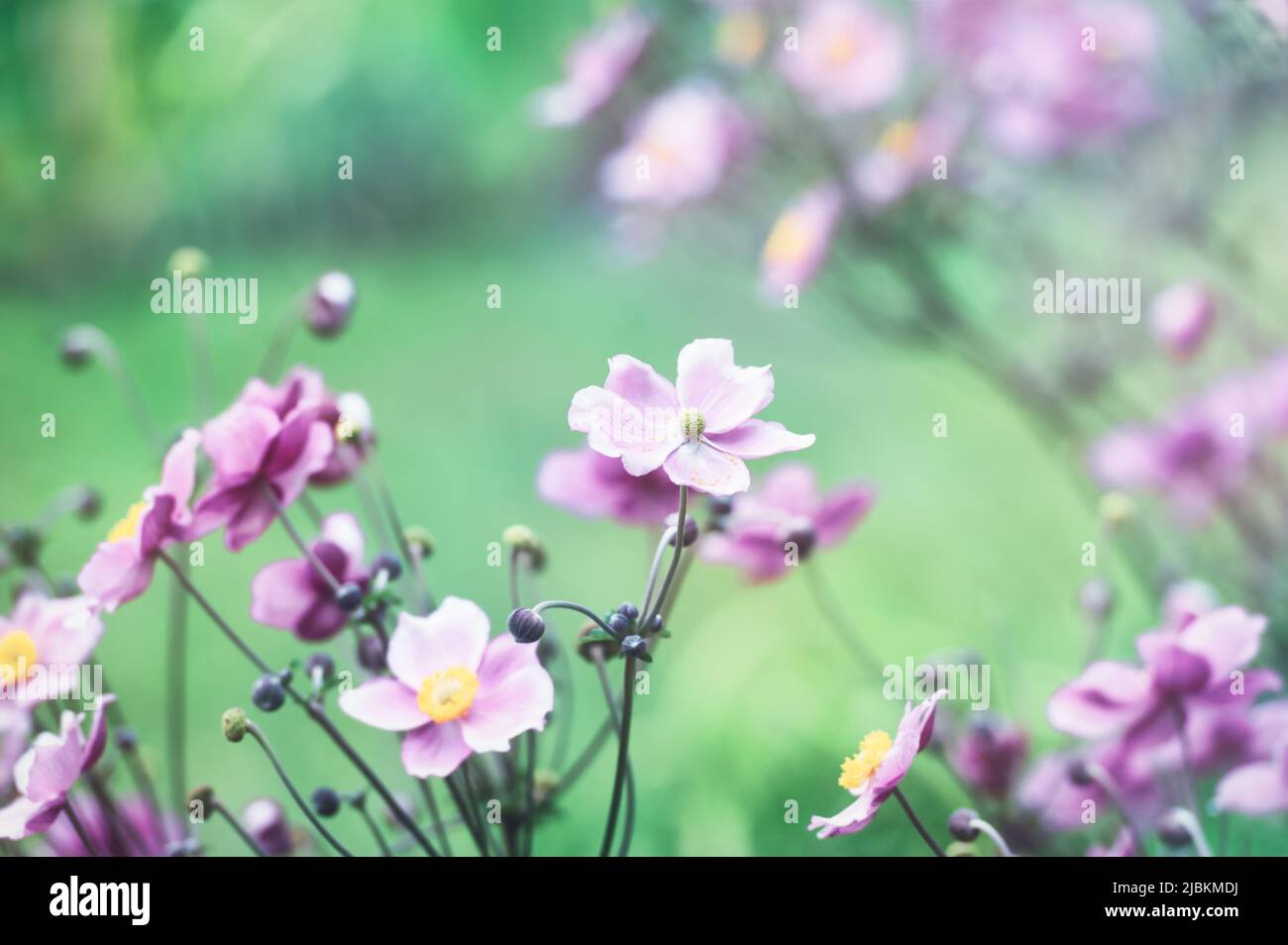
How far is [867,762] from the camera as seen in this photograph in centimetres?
38

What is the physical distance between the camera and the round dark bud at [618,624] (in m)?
0.34

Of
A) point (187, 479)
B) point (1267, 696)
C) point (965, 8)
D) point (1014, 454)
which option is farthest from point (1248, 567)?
point (187, 479)

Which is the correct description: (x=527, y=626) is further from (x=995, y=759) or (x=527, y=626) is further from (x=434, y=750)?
(x=995, y=759)

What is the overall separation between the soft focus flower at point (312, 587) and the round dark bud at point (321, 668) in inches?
0.8

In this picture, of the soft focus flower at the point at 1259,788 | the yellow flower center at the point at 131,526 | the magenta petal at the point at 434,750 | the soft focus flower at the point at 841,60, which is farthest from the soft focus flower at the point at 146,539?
the soft focus flower at the point at 841,60

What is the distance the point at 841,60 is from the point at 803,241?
14 centimetres

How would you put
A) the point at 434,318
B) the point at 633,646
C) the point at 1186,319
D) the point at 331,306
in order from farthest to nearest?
the point at 434,318
the point at 1186,319
the point at 331,306
the point at 633,646

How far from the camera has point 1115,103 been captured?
2.27ft

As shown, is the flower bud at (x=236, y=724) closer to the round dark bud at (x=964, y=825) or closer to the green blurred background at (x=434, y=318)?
the round dark bud at (x=964, y=825)

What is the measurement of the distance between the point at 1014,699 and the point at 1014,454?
0.26 meters

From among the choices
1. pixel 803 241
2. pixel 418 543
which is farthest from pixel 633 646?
pixel 803 241

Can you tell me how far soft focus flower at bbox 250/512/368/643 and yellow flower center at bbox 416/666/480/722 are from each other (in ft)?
0.16

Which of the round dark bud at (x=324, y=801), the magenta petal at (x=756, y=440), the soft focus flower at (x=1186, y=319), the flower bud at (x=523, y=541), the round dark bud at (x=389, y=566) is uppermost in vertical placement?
the soft focus flower at (x=1186, y=319)

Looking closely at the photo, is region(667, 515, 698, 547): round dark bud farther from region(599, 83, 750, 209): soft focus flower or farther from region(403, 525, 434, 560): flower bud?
region(599, 83, 750, 209): soft focus flower
